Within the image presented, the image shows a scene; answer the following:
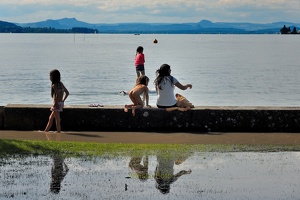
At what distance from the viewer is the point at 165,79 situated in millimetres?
14711

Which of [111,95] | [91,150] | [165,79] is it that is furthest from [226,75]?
[91,150]

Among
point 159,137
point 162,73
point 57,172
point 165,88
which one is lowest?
Answer: point 159,137

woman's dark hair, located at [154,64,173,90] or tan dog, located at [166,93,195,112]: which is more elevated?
woman's dark hair, located at [154,64,173,90]

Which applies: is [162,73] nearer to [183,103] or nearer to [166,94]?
[166,94]

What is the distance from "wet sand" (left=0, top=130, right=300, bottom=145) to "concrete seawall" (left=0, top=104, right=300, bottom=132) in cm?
28

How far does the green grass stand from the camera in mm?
10641

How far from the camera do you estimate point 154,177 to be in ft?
29.2

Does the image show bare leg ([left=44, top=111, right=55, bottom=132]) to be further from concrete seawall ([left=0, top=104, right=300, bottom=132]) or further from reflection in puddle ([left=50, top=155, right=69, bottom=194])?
reflection in puddle ([left=50, top=155, right=69, bottom=194])

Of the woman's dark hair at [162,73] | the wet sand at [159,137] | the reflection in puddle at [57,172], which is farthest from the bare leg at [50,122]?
the reflection in puddle at [57,172]

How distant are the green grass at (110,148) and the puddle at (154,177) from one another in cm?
40

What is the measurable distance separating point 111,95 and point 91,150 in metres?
21.6

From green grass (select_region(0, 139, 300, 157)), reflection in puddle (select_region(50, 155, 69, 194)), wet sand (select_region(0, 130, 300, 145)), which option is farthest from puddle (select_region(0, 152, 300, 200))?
wet sand (select_region(0, 130, 300, 145))

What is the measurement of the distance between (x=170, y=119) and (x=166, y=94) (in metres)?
0.82

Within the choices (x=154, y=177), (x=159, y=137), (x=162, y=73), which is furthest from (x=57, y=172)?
(x=162, y=73)
